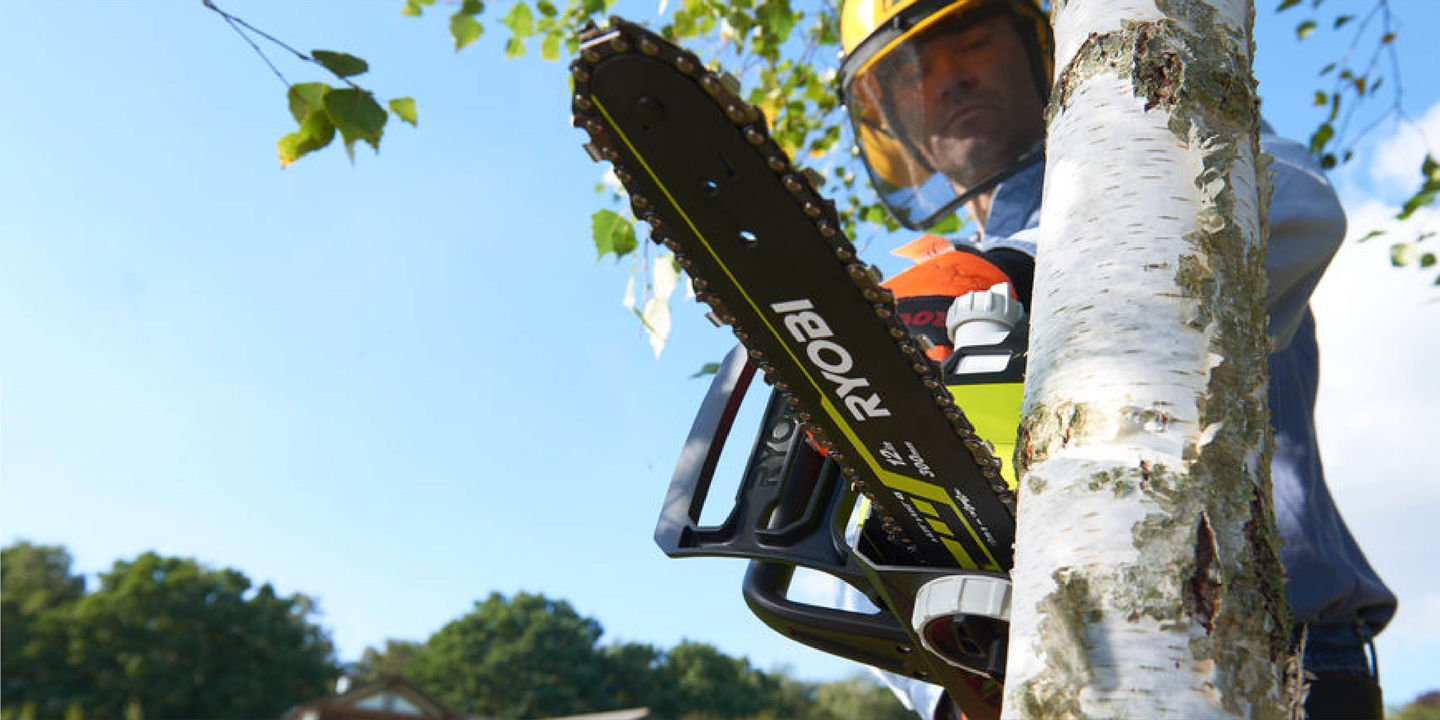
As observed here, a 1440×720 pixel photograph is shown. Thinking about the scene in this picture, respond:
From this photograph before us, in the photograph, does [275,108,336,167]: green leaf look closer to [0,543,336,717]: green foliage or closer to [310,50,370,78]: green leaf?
[310,50,370,78]: green leaf

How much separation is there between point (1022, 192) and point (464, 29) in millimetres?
1889

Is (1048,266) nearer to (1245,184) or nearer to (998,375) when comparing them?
(1245,184)

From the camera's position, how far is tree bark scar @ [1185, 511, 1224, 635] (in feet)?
2.66

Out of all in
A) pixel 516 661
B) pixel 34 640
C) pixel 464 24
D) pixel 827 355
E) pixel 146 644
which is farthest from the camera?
pixel 516 661

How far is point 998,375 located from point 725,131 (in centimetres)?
57

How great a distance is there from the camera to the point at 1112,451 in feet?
2.89

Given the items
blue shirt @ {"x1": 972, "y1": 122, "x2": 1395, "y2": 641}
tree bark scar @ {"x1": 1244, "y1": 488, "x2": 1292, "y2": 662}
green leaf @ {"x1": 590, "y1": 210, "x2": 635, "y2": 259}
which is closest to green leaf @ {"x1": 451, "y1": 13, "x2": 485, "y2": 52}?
green leaf @ {"x1": 590, "y1": 210, "x2": 635, "y2": 259}

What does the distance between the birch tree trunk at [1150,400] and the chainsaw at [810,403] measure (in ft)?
0.97

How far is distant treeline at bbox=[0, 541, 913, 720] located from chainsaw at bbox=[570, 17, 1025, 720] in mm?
51104

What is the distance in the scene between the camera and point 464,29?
328 cm

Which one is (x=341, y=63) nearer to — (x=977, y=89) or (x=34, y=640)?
(x=977, y=89)

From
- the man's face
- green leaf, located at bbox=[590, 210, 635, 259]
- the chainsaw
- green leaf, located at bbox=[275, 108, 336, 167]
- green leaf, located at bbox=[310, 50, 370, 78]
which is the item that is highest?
the man's face

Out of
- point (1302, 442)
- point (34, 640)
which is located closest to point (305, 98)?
point (1302, 442)

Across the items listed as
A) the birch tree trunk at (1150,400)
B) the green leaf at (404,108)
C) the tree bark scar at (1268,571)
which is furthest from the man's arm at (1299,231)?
the green leaf at (404,108)
